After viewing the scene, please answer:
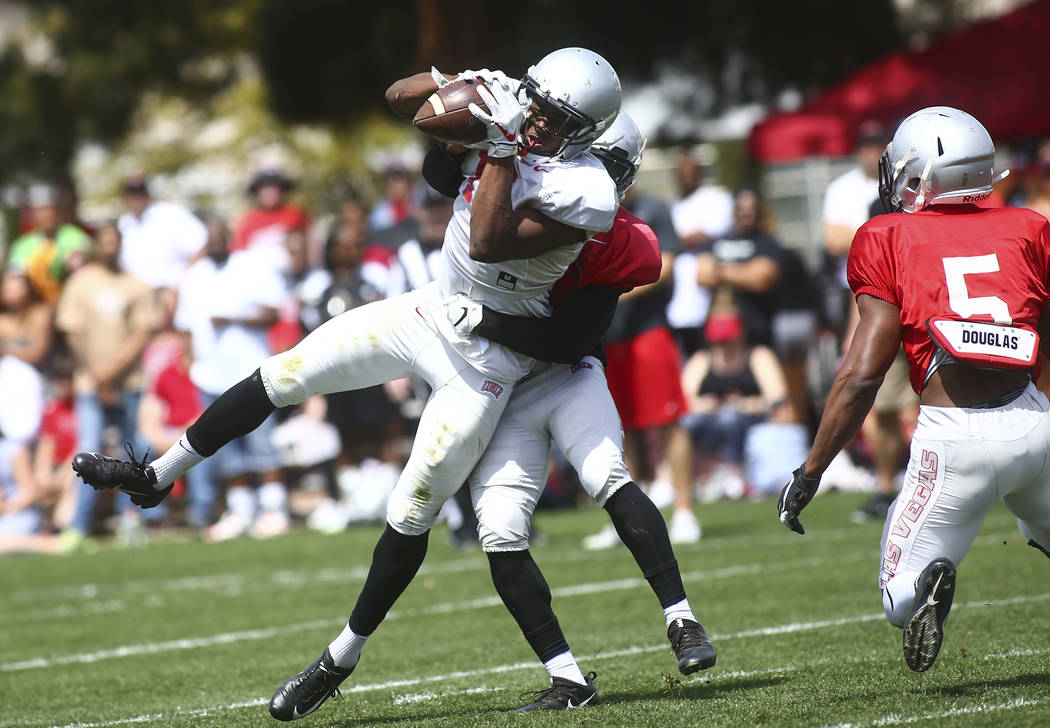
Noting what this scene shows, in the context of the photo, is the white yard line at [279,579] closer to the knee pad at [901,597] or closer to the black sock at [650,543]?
the black sock at [650,543]

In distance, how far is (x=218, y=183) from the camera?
85.1ft

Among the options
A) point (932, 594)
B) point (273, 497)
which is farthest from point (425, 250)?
point (932, 594)

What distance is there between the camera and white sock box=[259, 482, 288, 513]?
1076 cm

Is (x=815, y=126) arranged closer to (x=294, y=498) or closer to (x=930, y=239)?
(x=294, y=498)

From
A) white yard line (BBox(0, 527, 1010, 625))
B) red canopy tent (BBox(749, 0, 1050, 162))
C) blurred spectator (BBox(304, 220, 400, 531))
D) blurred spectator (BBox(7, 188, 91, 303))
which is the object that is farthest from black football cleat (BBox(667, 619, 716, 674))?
red canopy tent (BBox(749, 0, 1050, 162))

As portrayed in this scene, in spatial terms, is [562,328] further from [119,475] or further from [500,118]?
[119,475]

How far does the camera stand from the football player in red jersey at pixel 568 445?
437 centimetres

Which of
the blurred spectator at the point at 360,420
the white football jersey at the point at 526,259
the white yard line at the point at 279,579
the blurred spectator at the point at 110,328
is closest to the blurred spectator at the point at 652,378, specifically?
the white yard line at the point at 279,579

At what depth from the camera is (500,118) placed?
13.0 feet

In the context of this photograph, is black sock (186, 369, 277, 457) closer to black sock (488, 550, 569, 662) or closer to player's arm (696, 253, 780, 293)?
black sock (488, 550, 569, 662)

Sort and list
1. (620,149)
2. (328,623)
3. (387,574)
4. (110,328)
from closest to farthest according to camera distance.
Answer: (387,574) → (620,149) → (328,623) → (110,328)

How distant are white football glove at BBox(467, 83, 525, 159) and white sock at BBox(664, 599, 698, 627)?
1.44 m

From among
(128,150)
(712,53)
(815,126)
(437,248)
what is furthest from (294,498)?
(128,150)

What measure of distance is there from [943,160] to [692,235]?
23.7ft
